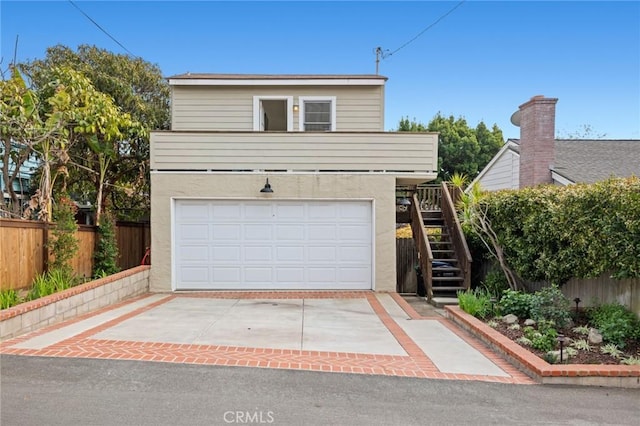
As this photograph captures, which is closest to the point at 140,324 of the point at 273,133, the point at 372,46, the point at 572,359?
the point at 273,133

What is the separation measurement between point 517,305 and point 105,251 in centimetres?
887

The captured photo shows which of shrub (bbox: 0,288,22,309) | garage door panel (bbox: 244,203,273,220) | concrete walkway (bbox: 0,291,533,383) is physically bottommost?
concrete walkway (bbox: 0,291,533,383)

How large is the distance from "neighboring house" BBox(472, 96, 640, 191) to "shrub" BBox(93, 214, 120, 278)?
11.4 metres

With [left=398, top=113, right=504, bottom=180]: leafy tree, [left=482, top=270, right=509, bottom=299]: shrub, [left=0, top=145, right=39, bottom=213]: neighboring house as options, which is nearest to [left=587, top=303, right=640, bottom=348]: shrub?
[left=482, top=270, right=509, bottom=299]: shrub

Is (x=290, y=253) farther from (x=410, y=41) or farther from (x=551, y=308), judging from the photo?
(x=410, y=41)

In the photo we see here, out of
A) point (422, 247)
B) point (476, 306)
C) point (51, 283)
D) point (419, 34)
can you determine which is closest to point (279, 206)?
point (422, 247)

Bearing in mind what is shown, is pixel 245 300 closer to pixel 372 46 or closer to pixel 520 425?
pixel 520 425

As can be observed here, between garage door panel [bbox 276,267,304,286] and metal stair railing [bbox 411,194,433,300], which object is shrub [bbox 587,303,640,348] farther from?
garage door panel [bbox 276,267,304,286]

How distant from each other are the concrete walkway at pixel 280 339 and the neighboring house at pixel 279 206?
149 cm

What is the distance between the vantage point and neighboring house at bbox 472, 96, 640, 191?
443 inches

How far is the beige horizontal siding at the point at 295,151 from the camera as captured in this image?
980 cm

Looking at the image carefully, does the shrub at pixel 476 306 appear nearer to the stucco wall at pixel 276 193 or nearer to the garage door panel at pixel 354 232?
the stucco wall at pixel 276 193

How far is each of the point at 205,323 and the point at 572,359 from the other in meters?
5.21

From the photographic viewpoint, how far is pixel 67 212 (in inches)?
322
